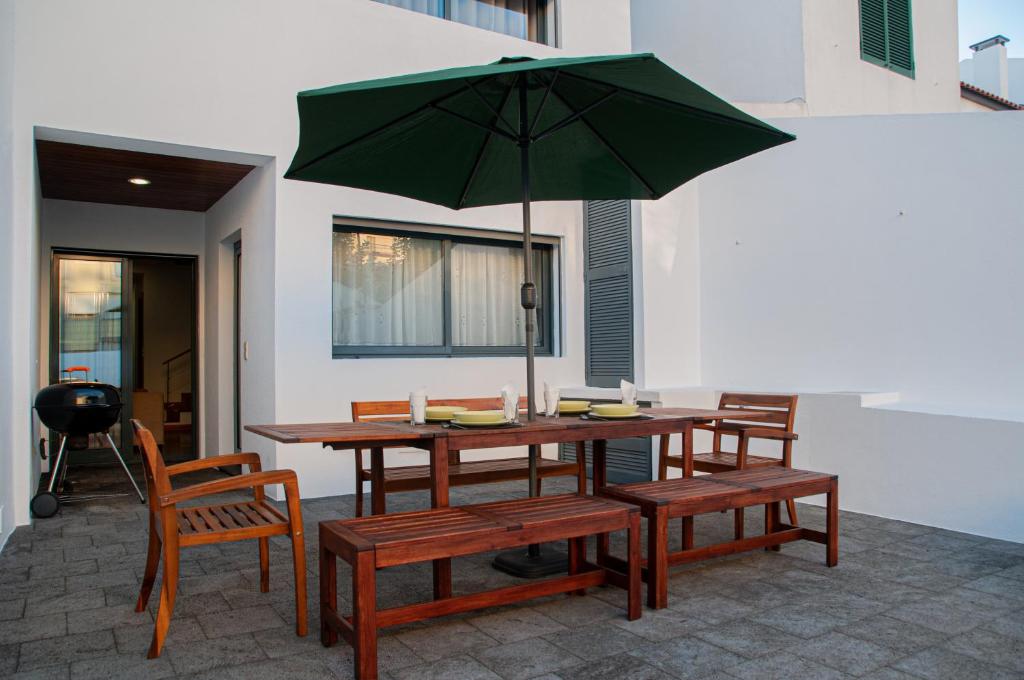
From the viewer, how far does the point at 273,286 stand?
5.29 m

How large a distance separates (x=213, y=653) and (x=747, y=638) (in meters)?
1.80

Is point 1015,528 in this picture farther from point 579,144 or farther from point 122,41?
point 122,41

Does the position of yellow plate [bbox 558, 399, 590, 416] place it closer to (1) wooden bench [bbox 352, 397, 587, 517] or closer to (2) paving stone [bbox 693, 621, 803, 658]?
(1) wooden bench [bbox 352, 397, 587, 517]

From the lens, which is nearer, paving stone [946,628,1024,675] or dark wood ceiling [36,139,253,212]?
paving stone [946,628,1024,675]

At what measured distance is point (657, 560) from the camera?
9.46 ft

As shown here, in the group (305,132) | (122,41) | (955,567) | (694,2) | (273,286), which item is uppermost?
(694,2)

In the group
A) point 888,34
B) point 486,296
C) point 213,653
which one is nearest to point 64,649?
point 213,653

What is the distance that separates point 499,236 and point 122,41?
3109 millimetres

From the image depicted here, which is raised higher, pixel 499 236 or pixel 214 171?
pixel 214 171

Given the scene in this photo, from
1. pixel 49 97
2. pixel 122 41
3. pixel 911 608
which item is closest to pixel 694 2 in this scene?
pixel 122 41

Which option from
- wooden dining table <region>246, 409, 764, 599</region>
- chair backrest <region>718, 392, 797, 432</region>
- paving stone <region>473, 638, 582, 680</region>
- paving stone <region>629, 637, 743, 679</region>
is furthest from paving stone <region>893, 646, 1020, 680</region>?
chair backrest <region>718, 392, 797, 432</region>

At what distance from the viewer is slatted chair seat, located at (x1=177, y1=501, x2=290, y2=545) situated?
257 centimetres

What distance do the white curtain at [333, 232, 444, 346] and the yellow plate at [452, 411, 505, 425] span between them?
296 centimetres

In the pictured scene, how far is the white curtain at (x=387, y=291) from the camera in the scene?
19.1 ft
